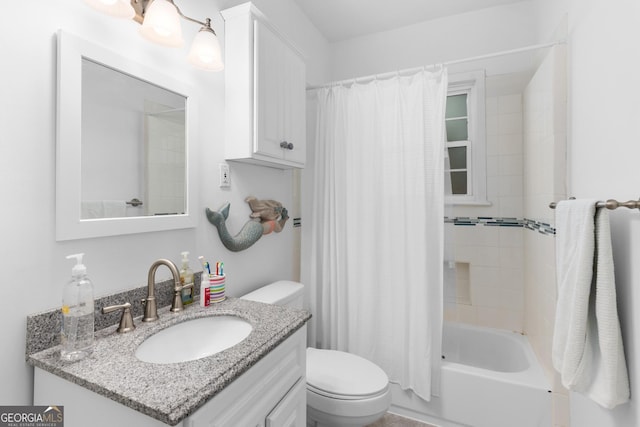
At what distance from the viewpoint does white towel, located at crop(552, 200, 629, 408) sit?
3.08 feet

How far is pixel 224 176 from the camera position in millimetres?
1505

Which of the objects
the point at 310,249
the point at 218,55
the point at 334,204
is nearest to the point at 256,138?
the point at 218,55

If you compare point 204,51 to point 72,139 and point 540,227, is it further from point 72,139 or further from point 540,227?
point 540,227

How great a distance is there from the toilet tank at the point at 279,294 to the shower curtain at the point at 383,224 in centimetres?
33

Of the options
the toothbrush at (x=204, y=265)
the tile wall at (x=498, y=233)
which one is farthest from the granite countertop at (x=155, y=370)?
the tile wall at (x=498, y=233)

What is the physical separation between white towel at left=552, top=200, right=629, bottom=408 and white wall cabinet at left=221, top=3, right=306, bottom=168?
4.24 feet

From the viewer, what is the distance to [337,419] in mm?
1361

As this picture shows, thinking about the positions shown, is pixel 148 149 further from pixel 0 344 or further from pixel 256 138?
pixel 0 344

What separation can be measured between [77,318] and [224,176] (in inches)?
33.6

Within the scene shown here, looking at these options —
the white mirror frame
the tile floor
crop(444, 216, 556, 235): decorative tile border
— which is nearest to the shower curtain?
the tile floor

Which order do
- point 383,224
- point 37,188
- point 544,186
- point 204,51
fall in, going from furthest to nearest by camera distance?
point 383,224 → point 544,186 → point 204,51 → point 37,188

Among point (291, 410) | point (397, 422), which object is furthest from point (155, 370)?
point (397, 422)

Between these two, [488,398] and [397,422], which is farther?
[397,422]

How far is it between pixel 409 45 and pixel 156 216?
7.76 ft
